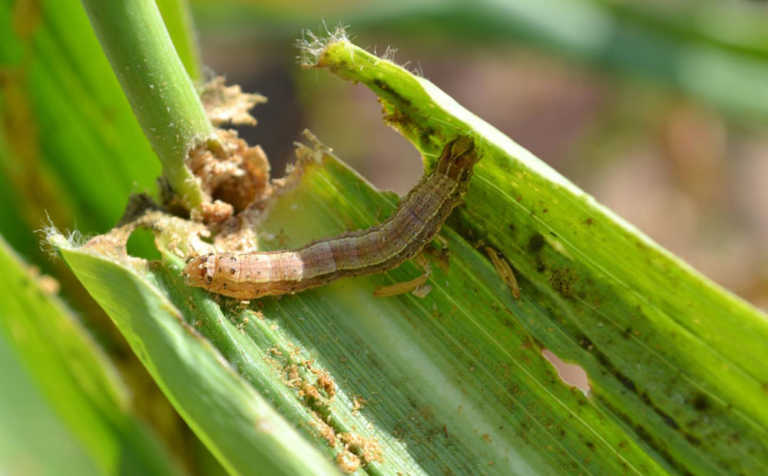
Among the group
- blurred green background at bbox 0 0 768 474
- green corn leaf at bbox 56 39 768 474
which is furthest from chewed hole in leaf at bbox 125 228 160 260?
green corn leaf at bbox 56 39 768 474

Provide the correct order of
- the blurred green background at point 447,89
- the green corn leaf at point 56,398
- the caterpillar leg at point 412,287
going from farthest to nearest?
the blurred green background at point 447,89 < the caterpillar leg at point 412,287 < the green corn leaf at point 56,398

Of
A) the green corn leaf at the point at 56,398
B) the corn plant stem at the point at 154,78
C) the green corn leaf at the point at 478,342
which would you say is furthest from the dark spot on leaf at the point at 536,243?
the green corn leaf at the point at 56,398

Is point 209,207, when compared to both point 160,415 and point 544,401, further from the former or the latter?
point 544,401

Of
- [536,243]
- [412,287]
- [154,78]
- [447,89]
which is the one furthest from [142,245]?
[447,89]

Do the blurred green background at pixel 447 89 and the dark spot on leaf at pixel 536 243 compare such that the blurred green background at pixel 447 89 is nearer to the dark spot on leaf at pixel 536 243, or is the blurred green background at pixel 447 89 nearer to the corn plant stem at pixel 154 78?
the corn plant stem at pixel 154 78

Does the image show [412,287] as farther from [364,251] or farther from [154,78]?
[154,78]

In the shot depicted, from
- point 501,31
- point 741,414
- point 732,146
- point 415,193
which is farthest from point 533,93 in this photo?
point 741,414
